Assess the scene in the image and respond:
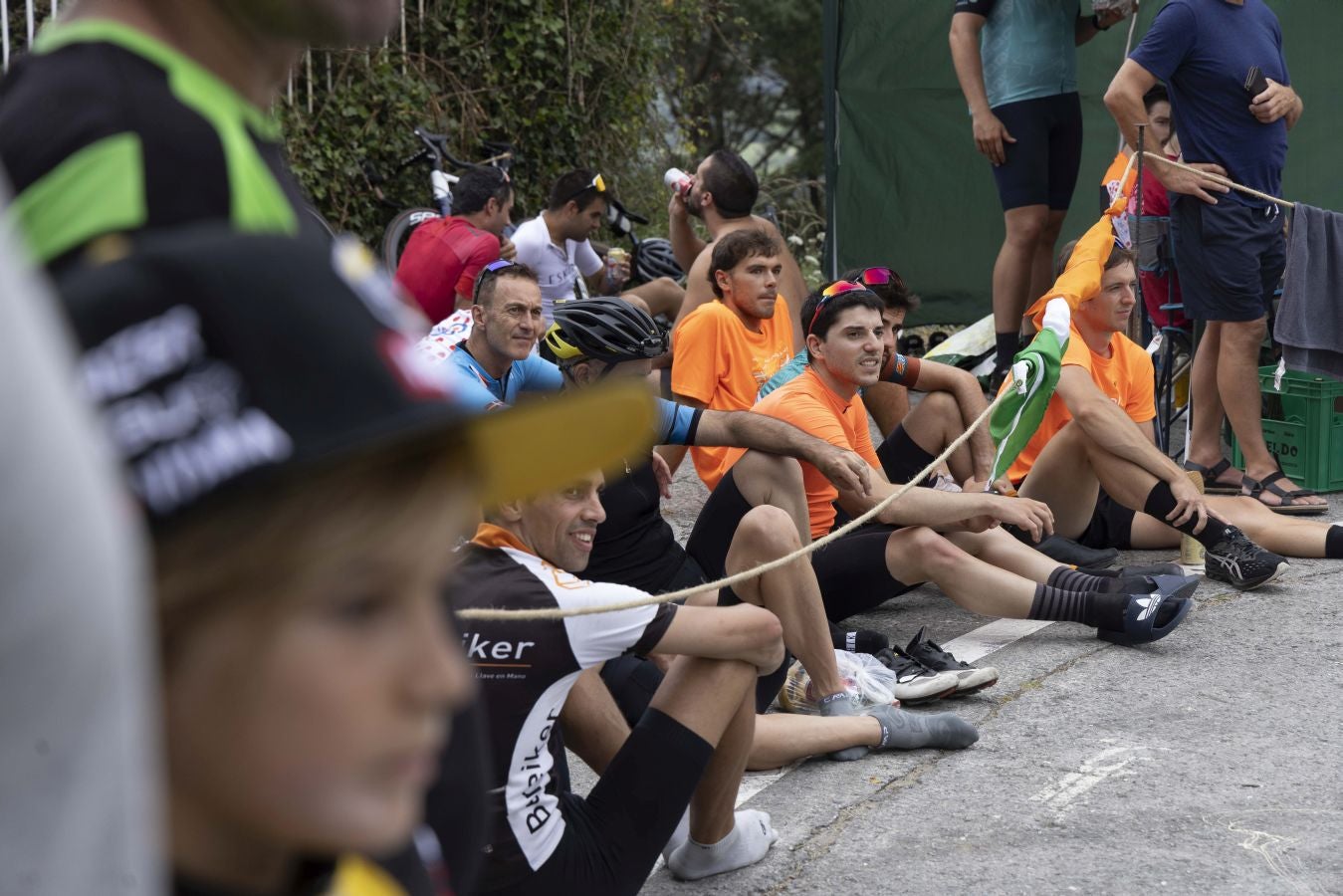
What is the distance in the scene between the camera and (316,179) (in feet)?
30.0

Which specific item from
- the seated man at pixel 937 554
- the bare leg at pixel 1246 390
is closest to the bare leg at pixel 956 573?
the seated man at pixel 937 554

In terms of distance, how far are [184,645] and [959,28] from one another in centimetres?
725

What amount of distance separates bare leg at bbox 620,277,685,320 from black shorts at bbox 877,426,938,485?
3490 mm

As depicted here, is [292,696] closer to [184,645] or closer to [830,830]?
[184,645]

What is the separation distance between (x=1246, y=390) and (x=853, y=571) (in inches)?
102

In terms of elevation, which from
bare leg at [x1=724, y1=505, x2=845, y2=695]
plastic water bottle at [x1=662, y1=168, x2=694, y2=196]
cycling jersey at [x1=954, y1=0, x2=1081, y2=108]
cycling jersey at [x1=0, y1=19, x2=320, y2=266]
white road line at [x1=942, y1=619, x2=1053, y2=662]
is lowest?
white road line at [x1=942, y1=619, x2=1053, y2=662]

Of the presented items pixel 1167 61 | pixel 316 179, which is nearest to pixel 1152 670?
pixel 1167 61

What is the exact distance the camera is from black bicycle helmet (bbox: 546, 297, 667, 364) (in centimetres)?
504

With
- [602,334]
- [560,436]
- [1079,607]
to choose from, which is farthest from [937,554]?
[560,436]

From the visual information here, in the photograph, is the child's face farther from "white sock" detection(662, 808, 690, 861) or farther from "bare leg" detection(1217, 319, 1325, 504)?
"bare leg" detection(1217, 319, 1325, 504)

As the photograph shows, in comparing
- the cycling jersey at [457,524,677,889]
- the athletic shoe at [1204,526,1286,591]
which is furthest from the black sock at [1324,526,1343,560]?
the cycling jersey at [457,524,677,889]

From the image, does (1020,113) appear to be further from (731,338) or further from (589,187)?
(589,187)

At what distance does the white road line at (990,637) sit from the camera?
204 inches

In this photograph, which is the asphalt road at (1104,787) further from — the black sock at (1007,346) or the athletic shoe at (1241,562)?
the black sock at (1007,346)
